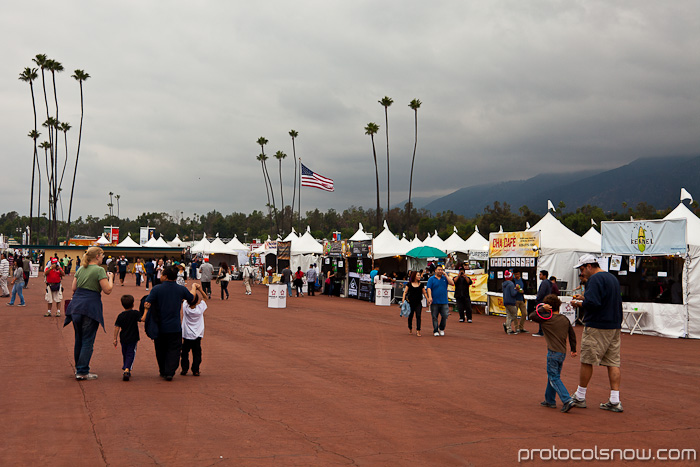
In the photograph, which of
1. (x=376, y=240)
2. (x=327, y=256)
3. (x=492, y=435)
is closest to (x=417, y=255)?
(x=376, y=240)

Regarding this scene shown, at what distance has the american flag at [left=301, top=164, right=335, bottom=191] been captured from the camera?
120 ft

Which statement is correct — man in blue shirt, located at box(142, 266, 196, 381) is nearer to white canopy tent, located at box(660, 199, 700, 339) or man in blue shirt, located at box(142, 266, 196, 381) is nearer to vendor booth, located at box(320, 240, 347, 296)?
white canopy tent, located at box(660, 199, 700, 339)

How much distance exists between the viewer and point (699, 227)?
17203 millimetres

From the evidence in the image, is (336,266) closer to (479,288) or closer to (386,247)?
(386,247)

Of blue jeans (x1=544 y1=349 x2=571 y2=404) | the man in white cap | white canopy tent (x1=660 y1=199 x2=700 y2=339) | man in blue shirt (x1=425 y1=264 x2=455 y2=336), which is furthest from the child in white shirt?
white canopy tent (x1=660 y1=199 x2=700 y2=339)

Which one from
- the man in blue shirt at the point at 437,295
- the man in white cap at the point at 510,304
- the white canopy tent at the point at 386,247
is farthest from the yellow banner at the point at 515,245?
the white canopy tent at the point at 386,247

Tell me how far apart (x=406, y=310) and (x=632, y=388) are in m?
7.67

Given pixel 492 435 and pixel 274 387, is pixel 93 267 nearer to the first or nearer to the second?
pixel 274 387

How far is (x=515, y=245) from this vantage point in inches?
878

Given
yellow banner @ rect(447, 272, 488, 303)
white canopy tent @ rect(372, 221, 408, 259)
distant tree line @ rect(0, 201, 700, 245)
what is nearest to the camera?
yellow banner @ rect(447, 272, 488, 303)

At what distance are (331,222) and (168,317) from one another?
12971 centimetres

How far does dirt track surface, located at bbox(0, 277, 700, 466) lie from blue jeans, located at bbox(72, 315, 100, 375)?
0.28 metres

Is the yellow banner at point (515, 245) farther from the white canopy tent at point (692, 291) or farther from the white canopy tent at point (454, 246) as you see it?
the white canopy tent at point (454, 246)

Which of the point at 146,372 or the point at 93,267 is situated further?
the point at 146,372
